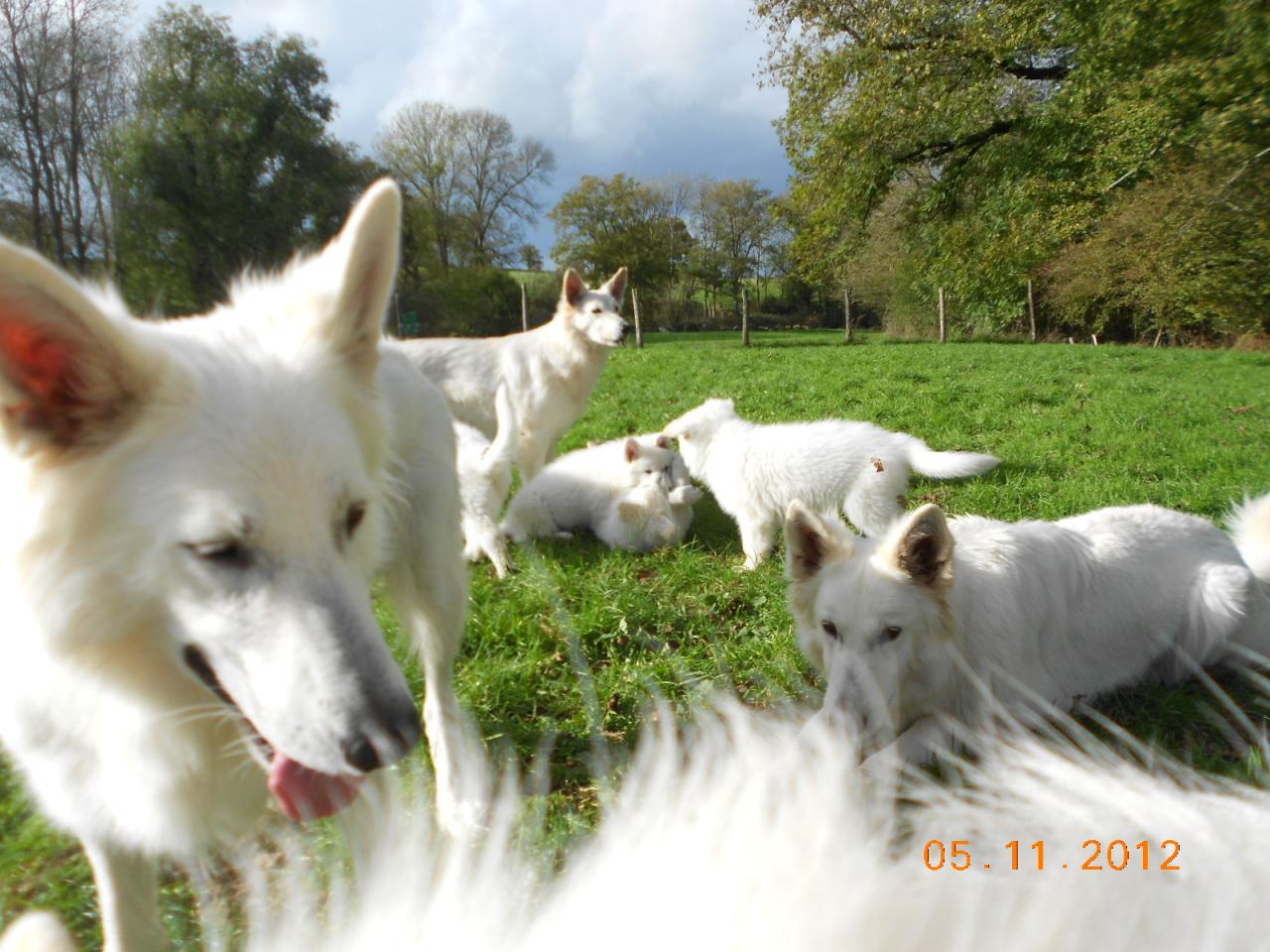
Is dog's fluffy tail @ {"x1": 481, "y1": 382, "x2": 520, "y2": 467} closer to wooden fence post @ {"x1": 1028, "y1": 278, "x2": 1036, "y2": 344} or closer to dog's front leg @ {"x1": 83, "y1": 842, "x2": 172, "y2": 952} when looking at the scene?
dog's front leg @ {"x1": 83, "y1": 842, "x2": 172, "y2": 952}

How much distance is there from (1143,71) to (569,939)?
1793 centimetres

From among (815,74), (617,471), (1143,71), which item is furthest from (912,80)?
(617,471)

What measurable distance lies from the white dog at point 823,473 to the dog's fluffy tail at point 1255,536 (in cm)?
158

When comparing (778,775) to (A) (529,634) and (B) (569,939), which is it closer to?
(B) (569,939)

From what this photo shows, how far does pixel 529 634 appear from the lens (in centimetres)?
359

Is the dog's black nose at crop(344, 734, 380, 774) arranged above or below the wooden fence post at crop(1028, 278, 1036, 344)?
below

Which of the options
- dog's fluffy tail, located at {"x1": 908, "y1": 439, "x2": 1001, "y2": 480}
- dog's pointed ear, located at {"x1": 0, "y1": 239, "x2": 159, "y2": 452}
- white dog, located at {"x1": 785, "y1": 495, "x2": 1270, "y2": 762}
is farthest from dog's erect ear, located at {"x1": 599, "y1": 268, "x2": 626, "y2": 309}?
dog's pointed ear, located at {"x1": 0, "y1": 239, "x2": 159, "y2": 452}

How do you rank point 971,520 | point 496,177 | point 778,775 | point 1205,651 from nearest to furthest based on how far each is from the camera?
point 778,775 < point 1205,651 < point 971,520 < point 496,177

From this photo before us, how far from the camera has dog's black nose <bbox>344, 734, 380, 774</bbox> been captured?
117cm

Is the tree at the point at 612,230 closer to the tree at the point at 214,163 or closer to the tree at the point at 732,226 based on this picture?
the tree at the point at 732,226

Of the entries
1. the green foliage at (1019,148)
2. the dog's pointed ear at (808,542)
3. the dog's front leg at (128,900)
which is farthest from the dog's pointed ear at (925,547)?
the green foliage at (1019,148)

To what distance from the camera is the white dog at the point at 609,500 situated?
4879mm

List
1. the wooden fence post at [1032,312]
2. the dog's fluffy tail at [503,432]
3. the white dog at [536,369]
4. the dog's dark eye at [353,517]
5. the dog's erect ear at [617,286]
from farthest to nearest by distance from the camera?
the wooden fence post at [1032,312], the dog's erect ear at [617,286], the white dog at [536,369], the dog's fluffy tail at [503,432], the dog's dark eye at [353,517]
